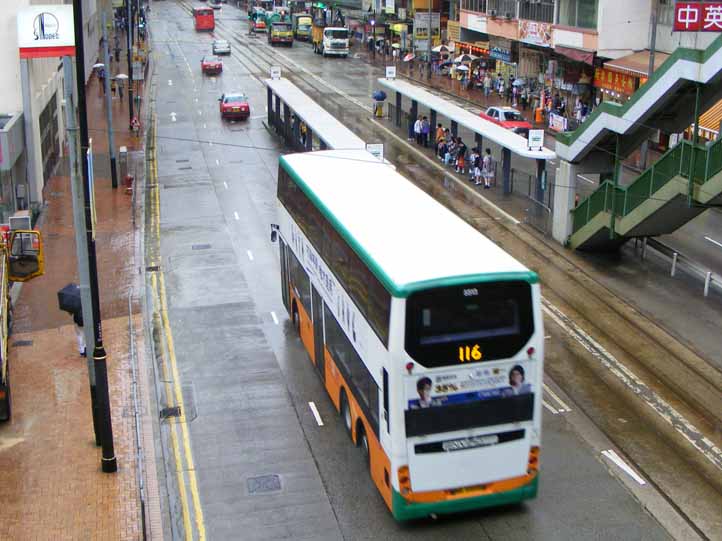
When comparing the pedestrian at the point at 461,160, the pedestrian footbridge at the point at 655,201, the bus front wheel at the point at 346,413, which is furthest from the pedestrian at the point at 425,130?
the bus front wheel at the point at 346,413

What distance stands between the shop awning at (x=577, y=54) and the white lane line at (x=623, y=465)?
123ft

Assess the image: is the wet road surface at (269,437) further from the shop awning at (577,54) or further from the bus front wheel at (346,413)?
the shop awning at (577,54)

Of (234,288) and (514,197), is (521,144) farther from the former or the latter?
(234,288)

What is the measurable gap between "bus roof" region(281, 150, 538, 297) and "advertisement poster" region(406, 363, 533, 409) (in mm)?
1268

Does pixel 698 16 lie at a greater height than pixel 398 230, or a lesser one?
greater

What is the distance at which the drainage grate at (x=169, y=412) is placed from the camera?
63.7 ft

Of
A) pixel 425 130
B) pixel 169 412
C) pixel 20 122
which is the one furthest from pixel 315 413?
pixel 425 130

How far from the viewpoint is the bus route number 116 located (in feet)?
45.6

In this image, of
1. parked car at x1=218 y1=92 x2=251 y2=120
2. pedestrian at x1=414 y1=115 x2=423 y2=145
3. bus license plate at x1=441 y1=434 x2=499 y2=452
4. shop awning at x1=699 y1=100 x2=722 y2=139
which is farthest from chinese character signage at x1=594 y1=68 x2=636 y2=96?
bus license plate at x1=441 y1=434 x2=499 y2=452

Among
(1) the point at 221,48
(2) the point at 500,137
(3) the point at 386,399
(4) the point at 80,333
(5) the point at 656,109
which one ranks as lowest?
(4) the point at 80,333

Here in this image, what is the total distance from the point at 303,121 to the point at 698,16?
1624 cm

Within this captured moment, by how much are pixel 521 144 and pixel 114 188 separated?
15.9 metres

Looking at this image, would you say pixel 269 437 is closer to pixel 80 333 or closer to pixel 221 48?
pixel 80 333

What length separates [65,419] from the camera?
749 inches
